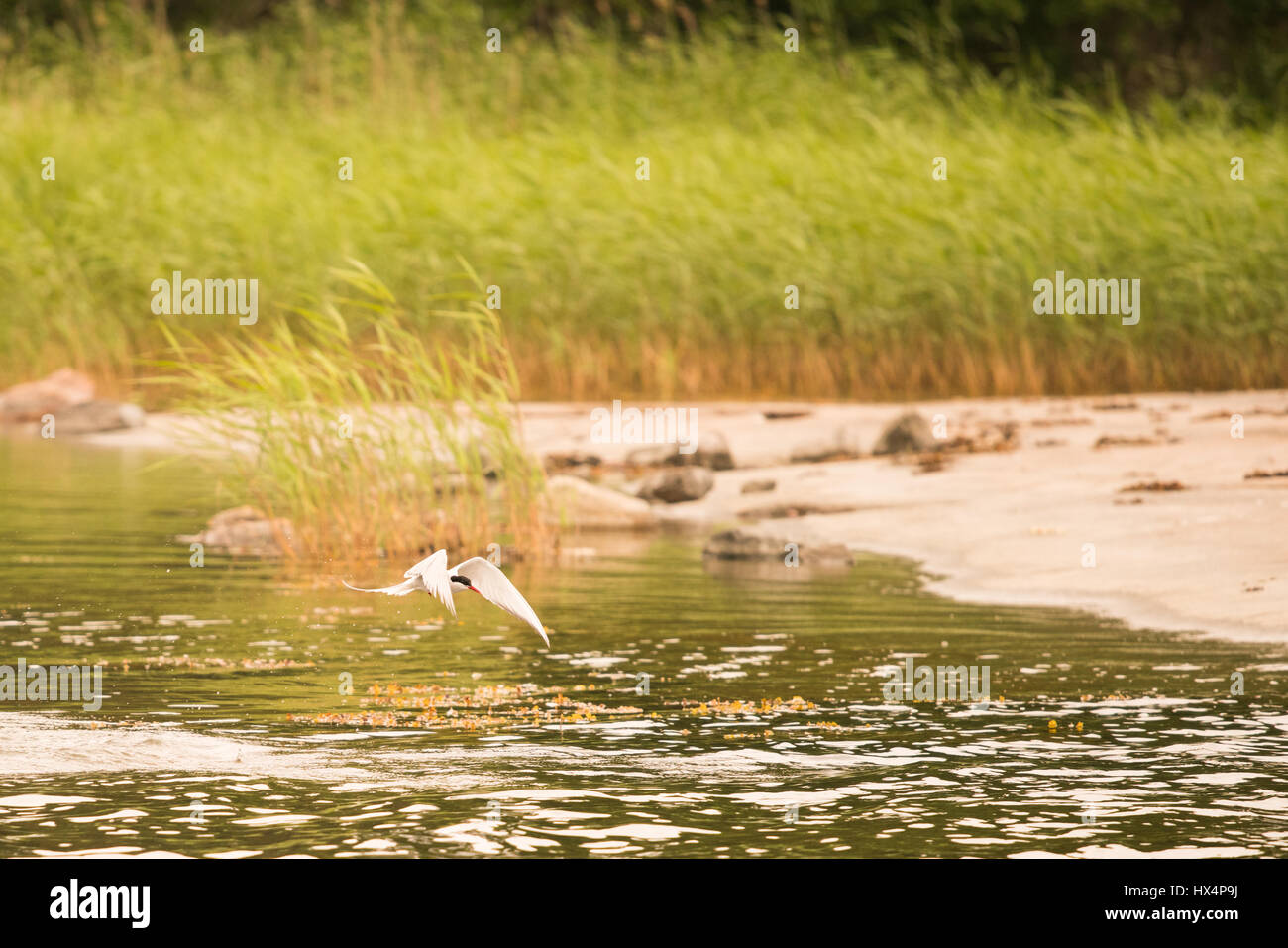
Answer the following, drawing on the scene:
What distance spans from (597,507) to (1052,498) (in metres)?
3.83

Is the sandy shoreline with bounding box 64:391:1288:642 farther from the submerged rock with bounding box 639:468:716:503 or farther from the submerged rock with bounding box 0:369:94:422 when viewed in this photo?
the submerged rock with bounding box 0:369:94:422

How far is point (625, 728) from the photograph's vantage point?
9.93m

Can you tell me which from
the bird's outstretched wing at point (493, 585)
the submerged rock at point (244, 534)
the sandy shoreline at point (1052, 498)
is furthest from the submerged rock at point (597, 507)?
the bird's outstretched wing at point (493, 585)

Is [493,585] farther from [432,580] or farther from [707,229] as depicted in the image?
[707,229]

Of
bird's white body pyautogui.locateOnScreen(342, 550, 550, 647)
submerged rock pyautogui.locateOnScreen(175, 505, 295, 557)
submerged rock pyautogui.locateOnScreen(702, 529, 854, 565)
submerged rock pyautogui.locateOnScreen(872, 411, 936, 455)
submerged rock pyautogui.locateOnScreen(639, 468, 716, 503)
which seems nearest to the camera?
bird's white body pyautogui.locateOnScreen(342, 550, 550, 647)

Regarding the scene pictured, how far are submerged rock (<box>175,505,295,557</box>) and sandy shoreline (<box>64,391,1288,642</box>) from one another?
1.30m

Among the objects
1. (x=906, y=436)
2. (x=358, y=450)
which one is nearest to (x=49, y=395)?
(x=906, y=436)

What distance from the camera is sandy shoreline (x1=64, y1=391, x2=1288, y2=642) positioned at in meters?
13.9

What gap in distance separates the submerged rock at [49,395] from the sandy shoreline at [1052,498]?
1.15m

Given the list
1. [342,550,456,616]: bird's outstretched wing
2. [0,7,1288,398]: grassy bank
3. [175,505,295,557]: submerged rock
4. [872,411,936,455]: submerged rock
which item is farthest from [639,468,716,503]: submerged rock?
[342,550,456,616]: bird's outstretched wing

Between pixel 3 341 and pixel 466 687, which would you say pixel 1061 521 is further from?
pixel 3 341

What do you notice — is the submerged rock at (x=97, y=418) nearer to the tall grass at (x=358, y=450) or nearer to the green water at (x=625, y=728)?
the tall grass at (x=358, y=450)

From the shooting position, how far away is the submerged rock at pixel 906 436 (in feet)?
66.1
